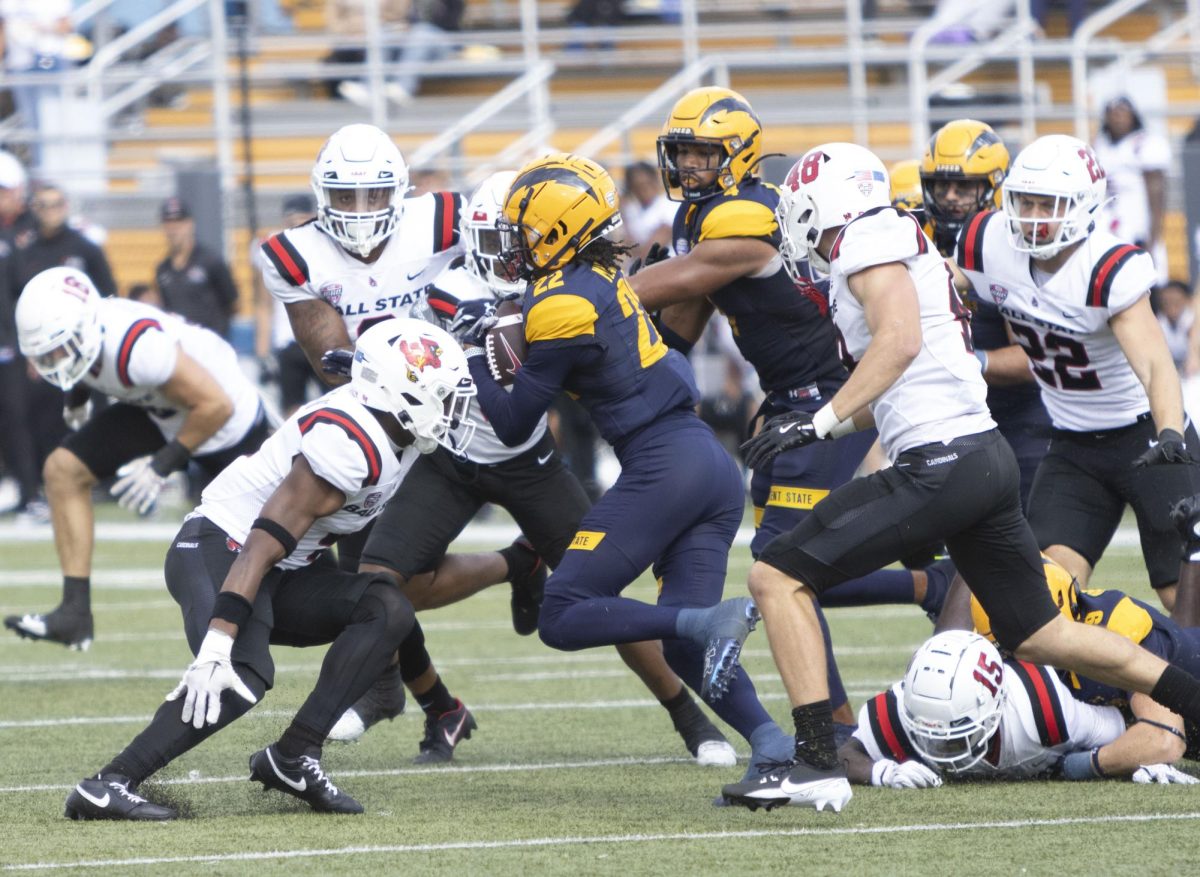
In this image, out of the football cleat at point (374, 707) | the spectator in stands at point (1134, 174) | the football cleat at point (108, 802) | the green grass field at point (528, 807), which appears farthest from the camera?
the spectator in stands at point (1134, 174)

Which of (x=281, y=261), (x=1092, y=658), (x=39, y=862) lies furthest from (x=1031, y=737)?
(x=281, y=261)

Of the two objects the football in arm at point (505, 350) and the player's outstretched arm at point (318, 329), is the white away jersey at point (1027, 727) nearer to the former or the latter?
the football in arm at point (505, 350)

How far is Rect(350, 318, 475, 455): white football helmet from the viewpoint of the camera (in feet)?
15.5

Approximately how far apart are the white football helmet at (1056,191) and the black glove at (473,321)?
1.54m

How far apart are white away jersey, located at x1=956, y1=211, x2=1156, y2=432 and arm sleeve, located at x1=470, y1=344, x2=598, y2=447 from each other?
1475 millimetres

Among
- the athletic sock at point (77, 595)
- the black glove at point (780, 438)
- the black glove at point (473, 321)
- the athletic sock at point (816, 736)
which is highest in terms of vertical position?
the black glove at point (473, 321)

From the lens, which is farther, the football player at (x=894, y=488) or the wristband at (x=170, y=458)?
the wristband at (x=170, y=458)

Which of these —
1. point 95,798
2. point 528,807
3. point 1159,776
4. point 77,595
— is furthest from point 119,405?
point 1159,776

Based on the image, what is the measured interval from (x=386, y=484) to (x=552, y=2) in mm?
12566

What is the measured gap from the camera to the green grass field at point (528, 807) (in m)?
4.03

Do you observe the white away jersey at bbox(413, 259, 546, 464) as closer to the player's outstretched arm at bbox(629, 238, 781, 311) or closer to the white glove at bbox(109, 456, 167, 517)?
the player's outstretched arm at bbox(629, 238, 781, 311)

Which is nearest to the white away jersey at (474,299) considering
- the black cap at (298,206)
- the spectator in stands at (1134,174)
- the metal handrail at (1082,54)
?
the black cap at (298,206)

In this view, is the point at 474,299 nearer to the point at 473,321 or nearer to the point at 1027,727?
the point at 473,321

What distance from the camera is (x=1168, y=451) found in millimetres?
5055
